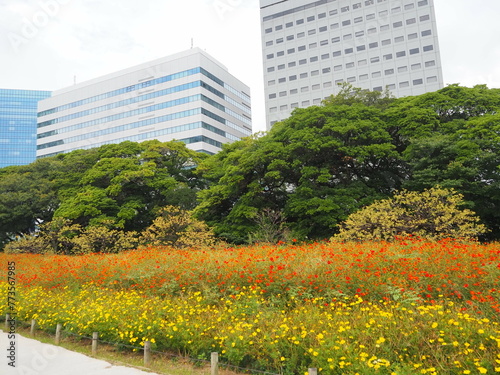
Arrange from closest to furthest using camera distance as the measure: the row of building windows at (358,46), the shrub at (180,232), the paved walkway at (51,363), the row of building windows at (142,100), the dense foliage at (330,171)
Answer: the paved walkway at (51,363) → the dense foliage at (330,171) → the shrub at (180,232) → the row of building windows at (142,100) → the row of building windows at (358,46)

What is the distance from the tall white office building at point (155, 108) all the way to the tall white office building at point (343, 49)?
1047 centimetres

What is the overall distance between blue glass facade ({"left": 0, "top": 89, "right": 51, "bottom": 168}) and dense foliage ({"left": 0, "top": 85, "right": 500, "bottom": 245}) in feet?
300

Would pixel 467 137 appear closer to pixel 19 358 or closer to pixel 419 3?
pixel 19 358

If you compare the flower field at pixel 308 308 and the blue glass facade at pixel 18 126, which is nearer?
the flower field at pixel 308 308

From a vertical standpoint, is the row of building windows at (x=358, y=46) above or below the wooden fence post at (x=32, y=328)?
above

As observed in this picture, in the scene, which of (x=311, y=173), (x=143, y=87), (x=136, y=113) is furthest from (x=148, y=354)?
(x=143, y=87)

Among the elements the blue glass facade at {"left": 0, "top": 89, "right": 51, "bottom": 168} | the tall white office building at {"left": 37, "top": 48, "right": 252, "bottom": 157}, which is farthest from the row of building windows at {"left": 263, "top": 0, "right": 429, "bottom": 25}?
the blue glass facade at {"left": 0, "top": 89, "right": 51, "bottom": 168}

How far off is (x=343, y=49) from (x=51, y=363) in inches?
2801

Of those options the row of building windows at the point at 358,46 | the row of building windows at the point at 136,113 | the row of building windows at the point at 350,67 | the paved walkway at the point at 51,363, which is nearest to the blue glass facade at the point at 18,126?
the row of building windows at the point at 136,113

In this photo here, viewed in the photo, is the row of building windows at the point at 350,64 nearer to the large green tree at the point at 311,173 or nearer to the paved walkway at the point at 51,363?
the large green tree at the point at 311,173

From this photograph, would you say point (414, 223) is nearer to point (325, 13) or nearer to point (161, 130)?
point (161, 130)

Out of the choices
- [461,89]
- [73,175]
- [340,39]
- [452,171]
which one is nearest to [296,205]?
[452,171]

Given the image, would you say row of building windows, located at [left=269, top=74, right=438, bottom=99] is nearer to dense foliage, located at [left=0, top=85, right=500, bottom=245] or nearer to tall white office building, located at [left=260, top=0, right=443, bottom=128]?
tall white office building, located at [left=260, top=0, right=443, bottom=128]

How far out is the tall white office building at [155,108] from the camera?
5856cm
